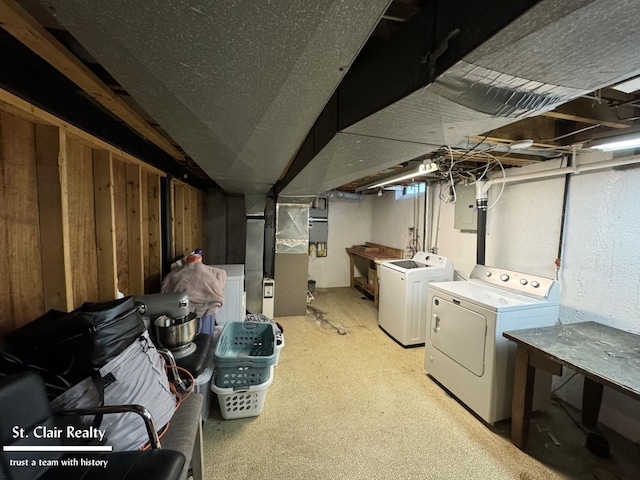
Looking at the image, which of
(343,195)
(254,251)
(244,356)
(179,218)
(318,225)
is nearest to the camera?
(244,356)

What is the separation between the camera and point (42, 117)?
1107 mm

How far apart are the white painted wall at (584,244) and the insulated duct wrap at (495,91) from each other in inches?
70.4

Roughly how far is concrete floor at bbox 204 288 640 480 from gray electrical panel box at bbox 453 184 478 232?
1.79 metres

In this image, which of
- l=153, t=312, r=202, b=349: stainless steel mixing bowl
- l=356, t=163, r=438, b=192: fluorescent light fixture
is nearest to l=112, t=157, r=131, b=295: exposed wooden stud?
l=153, t=312, r=202, b=349: stainless steel mixing bowl

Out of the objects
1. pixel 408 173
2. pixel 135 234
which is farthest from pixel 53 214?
pixel 408 173

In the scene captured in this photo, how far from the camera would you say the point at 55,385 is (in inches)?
37.6

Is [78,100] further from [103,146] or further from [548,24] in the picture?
[548,24]

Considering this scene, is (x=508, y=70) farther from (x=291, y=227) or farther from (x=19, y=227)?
(x=291, y=227)

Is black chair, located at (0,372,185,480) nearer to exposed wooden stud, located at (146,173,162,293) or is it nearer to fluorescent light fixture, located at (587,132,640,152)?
exposed wooden stud, located at (146,173,162,293)

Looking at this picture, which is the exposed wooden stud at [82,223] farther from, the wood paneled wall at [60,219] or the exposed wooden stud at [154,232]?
the exposed wooden stud at [154,232]

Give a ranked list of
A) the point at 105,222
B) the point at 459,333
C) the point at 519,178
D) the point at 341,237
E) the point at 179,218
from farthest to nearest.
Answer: the point at 341,237, the point at 179,218, the point at 519,178, the point at 459,333, the point at 105,222

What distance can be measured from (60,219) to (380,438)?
2.31 metres

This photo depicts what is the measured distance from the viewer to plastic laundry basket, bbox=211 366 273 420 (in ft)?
6.05

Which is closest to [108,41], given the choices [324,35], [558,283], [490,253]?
[324,35]
